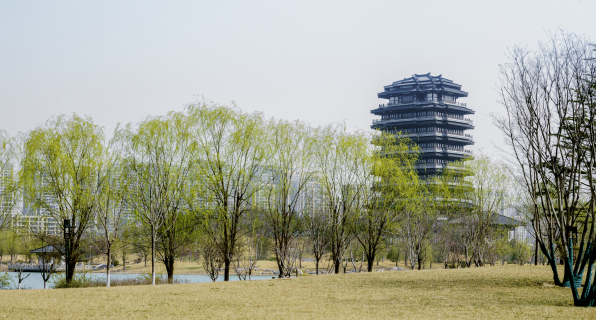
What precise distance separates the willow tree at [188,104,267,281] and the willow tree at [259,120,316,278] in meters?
0.46

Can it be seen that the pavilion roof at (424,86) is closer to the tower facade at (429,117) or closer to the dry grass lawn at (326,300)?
the tower facade at (429,117)

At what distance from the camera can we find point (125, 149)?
1962cm

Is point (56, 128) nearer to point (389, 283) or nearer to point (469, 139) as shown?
point (389, 283)

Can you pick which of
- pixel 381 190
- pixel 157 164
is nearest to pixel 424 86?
pixel 381 190

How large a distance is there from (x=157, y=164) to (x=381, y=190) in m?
10.1

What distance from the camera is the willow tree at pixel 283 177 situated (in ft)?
64.9

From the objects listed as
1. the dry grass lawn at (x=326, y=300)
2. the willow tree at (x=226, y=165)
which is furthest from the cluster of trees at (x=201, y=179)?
the dry grass lawn at (x=326, y=300)

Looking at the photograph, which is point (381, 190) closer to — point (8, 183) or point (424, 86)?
point (8, 183)

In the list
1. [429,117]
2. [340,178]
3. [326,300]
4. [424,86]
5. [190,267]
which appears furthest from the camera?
[424,86]

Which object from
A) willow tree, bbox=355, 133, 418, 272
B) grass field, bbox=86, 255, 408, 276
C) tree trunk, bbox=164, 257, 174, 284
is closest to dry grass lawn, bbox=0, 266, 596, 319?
willow tree, bbox=355, 133, 418, 272

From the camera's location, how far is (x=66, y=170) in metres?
19.2

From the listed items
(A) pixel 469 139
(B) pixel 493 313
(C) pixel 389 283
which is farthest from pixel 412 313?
(A) pixel 469 139

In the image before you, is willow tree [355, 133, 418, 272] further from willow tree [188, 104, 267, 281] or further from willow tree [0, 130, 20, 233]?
willow tree [0, 130, 20, 233]

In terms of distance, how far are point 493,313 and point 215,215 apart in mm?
12780
